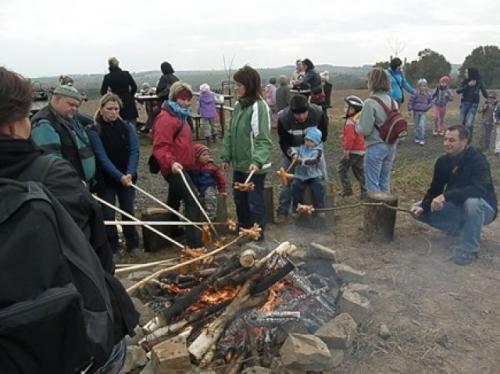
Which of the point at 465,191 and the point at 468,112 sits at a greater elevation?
the point at 468,112

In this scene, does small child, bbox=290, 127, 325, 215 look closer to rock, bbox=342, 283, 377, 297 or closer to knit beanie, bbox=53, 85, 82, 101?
rock, bbox=342, 283, 377, 297

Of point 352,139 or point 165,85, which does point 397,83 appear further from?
point 165,85

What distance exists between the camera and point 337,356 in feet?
11.0

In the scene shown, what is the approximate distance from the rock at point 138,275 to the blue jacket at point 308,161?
2.39 m

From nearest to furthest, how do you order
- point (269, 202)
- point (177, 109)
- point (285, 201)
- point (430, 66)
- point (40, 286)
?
point (40, 286) < point (177, 109) < point (269, 202) < point (285, 201) < point (430, 66)

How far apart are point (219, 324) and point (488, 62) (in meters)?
37.4

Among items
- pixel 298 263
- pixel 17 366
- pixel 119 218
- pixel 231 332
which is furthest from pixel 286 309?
pixel 119 218

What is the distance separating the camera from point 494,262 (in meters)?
4.96

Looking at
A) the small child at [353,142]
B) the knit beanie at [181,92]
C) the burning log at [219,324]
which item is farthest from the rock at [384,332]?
the small child at [353,142]

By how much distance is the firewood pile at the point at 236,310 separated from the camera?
329 cm

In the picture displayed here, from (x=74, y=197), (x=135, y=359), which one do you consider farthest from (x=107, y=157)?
(x=74, y=197)

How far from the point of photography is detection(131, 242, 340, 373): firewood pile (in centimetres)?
329

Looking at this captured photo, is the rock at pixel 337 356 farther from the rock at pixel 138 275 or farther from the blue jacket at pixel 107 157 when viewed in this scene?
the blue jacket at pixel 107 157

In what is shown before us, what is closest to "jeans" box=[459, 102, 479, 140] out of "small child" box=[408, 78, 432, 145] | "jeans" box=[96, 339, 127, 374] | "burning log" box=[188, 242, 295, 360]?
"small child" box=[408, 78, 432, 145]
